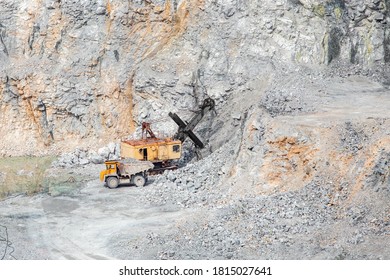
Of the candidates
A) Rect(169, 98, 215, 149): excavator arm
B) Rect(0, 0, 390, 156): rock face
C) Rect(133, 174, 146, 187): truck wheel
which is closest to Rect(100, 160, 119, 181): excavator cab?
Rect(133, 174, 146, 187): truck wheel

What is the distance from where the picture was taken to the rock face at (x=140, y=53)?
33.5 meters

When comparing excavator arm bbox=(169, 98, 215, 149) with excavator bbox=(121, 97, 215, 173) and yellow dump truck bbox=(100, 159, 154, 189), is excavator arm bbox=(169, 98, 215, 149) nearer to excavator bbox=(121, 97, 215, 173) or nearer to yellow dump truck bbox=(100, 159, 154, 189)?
excavator bbox=(121, 97, 215, 173)

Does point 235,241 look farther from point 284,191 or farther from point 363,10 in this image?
point 363,10

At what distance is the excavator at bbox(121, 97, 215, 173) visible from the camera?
29766mm

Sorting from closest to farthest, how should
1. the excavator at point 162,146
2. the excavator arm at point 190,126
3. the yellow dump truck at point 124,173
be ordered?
the yellow dump truck at point 124,173, the excavator at point 162,146, the excavator arm at point 190,126

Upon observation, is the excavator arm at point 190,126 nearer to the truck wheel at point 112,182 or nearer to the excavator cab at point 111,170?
the excavator cab at point 111,170

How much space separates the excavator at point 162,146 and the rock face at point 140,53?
2420 millimetres

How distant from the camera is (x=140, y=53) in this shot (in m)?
35.4

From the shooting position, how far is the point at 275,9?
33719mm

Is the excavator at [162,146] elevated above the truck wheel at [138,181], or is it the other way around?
the excavator at [162,146]

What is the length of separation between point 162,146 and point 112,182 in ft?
8.68

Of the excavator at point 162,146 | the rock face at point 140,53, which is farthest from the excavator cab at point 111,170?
the rock face at point 140,53
